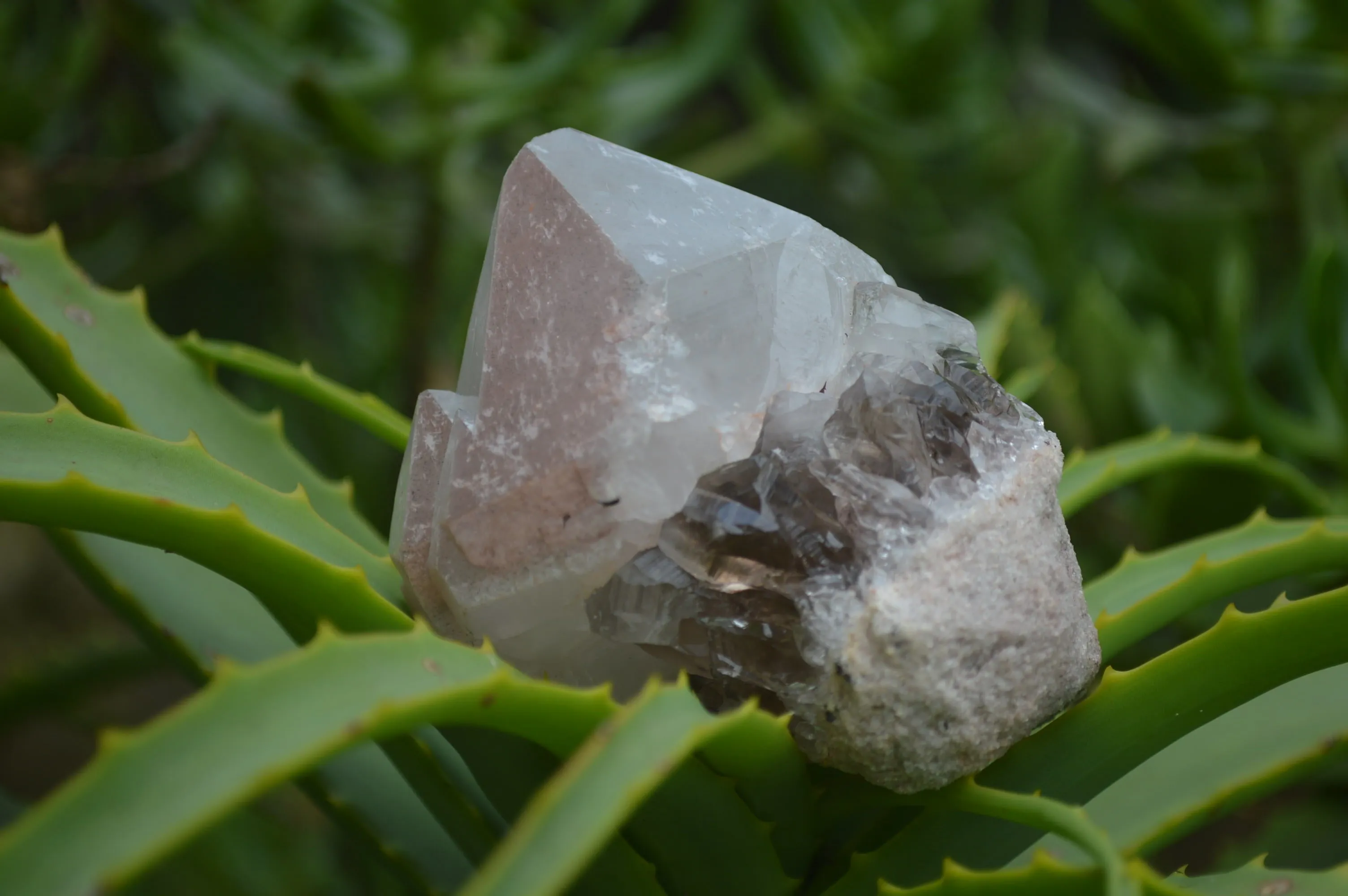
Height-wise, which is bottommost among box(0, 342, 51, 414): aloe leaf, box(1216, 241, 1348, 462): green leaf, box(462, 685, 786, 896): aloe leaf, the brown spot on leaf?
box(1216, 241, 1348, 462): green leaf

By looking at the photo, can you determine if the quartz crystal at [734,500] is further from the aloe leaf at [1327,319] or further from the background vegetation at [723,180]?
the aloe leaf at [1327,319]

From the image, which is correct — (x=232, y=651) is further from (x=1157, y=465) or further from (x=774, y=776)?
(x=1157, y=465)

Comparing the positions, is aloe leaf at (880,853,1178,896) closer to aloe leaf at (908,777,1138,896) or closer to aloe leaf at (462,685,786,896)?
aloe leaf at (908,777,1138,896)

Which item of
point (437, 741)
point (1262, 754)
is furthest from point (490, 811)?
point (1262, 754)

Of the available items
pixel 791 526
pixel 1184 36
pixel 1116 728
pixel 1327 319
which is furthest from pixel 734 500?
pixel 1184 36

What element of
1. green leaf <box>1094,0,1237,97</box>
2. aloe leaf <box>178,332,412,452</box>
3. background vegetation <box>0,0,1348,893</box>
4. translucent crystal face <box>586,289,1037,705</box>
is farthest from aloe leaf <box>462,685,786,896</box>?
green leaf <box>1094,0,1237,97</box>

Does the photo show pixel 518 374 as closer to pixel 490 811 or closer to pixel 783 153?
pixel 490 811

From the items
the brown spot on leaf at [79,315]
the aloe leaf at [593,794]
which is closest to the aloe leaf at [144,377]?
the brown spot on leaf at [79,315]
